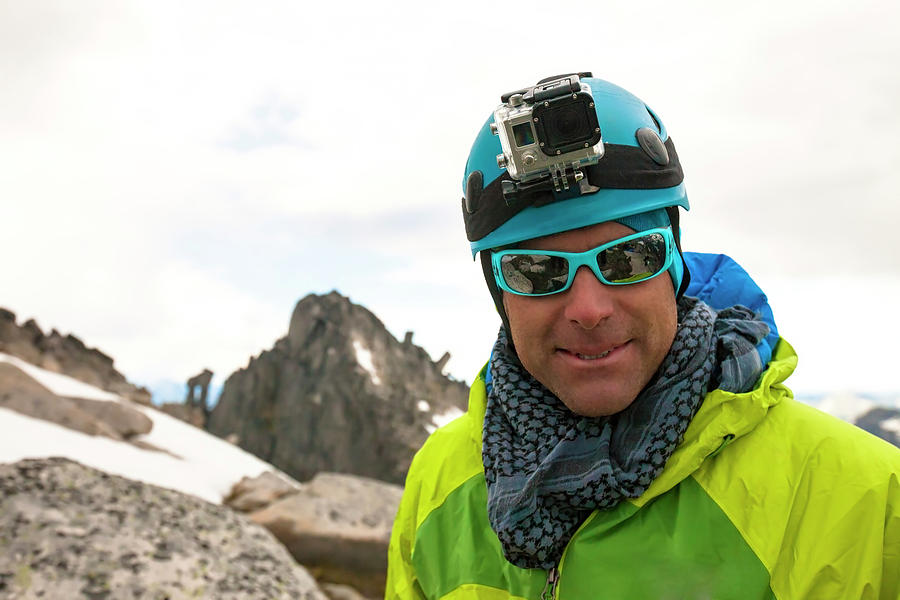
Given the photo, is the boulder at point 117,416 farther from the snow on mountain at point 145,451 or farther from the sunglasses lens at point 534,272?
the sunglasses lens at point 534,272

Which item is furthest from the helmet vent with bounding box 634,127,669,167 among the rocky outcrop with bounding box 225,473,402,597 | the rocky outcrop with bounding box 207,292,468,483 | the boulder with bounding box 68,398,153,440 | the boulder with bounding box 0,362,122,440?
the rocky outcrop with bounding box 207,292,468,483

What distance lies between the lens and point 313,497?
1398 centimetres

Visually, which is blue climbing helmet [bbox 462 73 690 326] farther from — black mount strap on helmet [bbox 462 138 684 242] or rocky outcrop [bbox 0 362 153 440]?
rocky outcrop [bbox 0 362 153 440]

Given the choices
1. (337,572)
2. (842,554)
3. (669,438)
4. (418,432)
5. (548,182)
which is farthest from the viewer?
(418,432)

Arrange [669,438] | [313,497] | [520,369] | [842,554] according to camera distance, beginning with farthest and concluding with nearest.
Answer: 1. [313,497]
2. [520,369]
3. [669,438]
4. [842,554]

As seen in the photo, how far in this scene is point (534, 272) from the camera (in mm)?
2379

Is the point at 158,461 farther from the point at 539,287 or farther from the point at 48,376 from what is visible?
the point at 539,287

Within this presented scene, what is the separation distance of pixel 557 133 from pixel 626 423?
99 centimetres

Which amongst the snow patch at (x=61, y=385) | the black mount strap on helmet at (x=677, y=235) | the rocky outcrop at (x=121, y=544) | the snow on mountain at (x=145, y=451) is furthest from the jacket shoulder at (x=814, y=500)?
the snow patch at (x=61, y=385)

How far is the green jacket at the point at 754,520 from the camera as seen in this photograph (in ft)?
6.42

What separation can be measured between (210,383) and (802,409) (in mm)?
29886

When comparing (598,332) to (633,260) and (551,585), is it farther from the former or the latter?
(551,585)

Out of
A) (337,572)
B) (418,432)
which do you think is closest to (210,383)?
(418,432)

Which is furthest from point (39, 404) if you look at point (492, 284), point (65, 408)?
point (492, 284)
